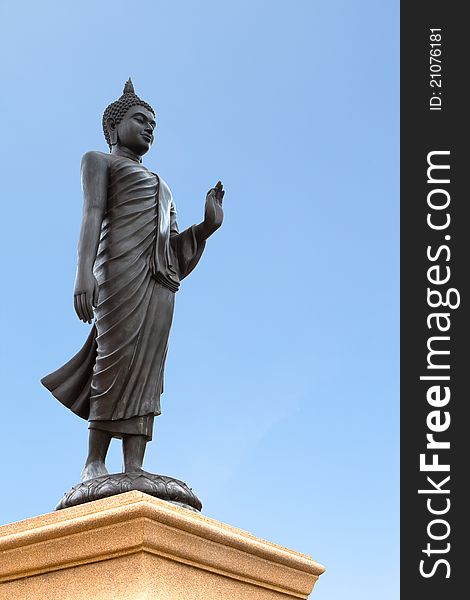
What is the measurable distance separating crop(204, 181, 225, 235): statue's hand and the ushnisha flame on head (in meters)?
0.62

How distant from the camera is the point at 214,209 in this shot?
5570 mm

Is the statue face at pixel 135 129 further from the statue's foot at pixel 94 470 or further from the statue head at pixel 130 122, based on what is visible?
the statue's foot at pixel 94 470

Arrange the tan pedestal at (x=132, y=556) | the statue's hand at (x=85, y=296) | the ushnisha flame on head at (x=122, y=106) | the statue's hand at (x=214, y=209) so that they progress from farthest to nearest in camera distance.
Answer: the ushnisha flame on head at (x=122, y=106) < the statue's hand at (x=214, y=209) < the statue's hand at (x=85, y=296) < the tan pedestal at (x=132, y=556)

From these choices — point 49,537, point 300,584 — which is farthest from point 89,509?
point 300,584

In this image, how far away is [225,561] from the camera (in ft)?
15.5

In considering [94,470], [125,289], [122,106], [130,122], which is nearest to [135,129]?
[130,122]

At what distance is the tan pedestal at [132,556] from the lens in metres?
4.36

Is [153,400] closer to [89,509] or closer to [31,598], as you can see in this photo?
[89,509]

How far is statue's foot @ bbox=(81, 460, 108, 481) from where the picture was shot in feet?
16.7

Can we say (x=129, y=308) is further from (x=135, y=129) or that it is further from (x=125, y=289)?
(x=135, y=129)

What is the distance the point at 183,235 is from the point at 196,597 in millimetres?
2041

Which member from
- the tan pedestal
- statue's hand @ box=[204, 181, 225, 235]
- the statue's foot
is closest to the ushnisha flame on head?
statue's hand @ box=[204, 181, 225, 235]

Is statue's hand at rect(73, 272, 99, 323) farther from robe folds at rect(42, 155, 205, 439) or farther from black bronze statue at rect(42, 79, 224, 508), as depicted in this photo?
robe folds at rect(42, 155, 205, 439)

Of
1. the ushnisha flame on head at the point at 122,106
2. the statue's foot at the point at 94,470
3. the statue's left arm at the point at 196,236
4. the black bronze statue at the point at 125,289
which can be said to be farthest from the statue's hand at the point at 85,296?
the ushnisha flame on head at the point at 122,106
